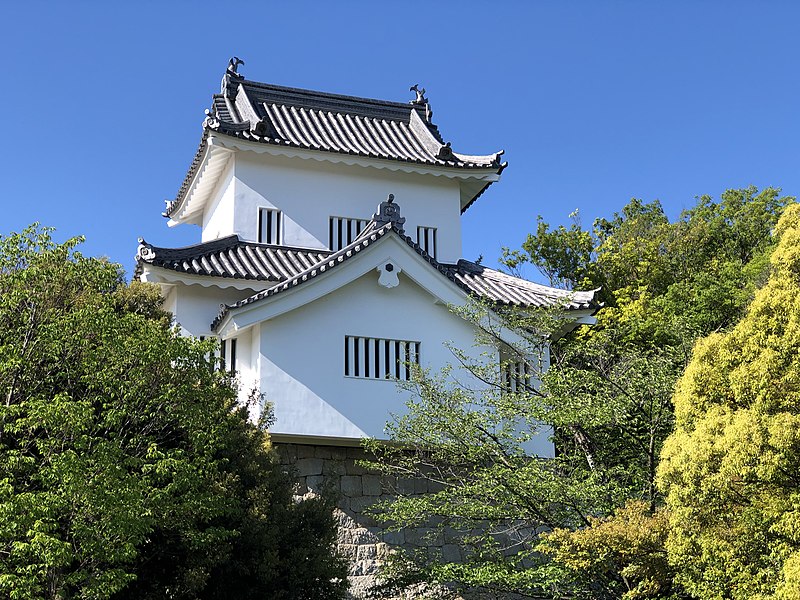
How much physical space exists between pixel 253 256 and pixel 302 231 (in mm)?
1292

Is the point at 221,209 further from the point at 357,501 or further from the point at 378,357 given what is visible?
the point at 357,501

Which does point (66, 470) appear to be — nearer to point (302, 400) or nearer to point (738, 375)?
point (302, 400)

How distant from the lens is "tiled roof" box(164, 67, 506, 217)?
17.7 m

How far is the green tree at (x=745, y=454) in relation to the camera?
30.0ft

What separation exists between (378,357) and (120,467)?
613 cm

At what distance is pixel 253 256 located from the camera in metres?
16.4

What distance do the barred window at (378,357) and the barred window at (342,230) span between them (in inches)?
121

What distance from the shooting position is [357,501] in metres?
14.9

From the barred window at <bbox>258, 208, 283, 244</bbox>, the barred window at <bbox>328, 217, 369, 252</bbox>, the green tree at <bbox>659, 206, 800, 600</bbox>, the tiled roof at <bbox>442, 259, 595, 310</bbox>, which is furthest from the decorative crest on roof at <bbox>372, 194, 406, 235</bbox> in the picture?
the green tree at <bbox>659, 206, 800, 600</bbox>

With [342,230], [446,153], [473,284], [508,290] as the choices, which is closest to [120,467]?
[473,284]

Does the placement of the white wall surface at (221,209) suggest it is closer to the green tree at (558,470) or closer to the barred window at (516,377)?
the green tree at (558,470)

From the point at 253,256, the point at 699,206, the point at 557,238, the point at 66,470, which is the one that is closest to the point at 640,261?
the point at 557,238

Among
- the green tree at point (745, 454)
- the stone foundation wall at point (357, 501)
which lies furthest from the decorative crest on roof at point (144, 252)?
the green tree at point (745, 454)

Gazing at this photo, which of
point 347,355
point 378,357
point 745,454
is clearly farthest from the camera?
point 378,357
